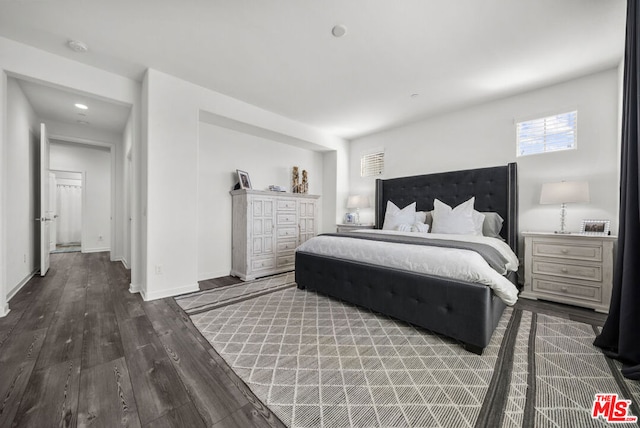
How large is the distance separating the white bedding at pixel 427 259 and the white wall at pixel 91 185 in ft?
21.9

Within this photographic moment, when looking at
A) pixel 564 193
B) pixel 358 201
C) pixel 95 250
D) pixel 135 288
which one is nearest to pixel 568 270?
pixel 564 193

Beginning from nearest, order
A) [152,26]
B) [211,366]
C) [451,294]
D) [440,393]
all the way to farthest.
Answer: [440,393]
[211,366]
[451,294]
[152,26]

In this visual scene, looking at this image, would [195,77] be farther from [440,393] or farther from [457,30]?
[440,393]

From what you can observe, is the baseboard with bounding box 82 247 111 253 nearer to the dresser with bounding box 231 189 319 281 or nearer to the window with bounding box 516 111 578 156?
the dresser with bounding box 231 189 319 281

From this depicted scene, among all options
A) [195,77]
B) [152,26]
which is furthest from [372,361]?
[195,77]

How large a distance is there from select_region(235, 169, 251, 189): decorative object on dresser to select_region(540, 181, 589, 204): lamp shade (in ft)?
13.5

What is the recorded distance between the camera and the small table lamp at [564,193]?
108 inches

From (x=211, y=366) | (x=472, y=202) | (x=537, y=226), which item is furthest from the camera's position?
(x=472, y=202)

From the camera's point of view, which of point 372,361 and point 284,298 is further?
point 284,298

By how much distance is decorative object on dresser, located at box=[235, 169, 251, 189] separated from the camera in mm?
4027

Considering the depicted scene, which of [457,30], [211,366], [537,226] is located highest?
[457,30]

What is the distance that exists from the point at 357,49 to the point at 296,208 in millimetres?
2701

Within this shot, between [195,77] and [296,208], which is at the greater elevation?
[195,77]

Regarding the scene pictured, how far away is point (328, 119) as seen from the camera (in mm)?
4445
